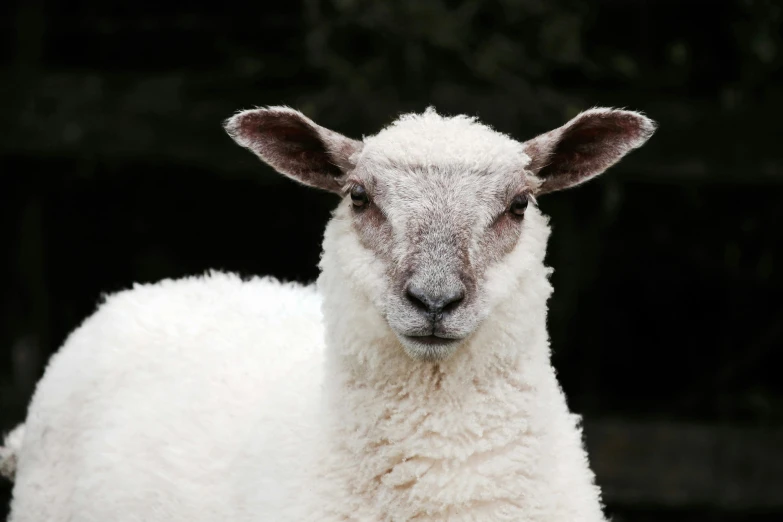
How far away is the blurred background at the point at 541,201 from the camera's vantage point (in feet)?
19.1

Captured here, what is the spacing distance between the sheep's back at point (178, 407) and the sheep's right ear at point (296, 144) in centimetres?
61

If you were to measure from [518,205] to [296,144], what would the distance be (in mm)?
722

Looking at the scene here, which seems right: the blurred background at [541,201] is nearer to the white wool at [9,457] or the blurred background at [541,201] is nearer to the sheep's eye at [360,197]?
the white wool at [9,457]

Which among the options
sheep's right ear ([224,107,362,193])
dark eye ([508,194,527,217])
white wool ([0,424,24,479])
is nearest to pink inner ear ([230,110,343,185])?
sheep's right ear ([224,107,362,193])

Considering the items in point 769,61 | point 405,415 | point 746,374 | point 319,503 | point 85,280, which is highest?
point 769,61

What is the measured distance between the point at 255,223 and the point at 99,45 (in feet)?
4.69

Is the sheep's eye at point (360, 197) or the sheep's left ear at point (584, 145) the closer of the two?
the sheep's eye at point (360, 197)

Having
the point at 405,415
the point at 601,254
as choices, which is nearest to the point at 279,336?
the point at 405,415

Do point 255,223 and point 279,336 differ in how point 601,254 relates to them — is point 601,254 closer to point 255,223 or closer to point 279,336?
point 255,223

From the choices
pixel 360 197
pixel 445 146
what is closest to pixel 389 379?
pixel 360 197

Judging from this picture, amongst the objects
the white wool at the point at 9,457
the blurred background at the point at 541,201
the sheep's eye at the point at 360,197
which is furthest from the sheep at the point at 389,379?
the blurred background at the point at 541,201

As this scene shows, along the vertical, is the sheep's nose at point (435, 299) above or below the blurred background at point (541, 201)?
below

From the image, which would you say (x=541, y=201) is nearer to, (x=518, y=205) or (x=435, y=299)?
(x=518, y=205)

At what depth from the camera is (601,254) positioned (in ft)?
21.8
